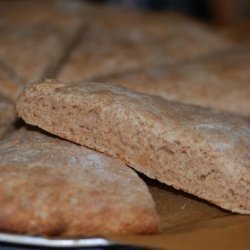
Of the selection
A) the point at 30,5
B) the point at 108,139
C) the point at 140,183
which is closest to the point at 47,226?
the point at 140,183

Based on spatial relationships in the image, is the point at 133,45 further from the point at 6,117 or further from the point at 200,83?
the point at 6,117

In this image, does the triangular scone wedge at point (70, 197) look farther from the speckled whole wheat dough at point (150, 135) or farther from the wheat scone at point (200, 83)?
the wheat scone at point (200, 83)

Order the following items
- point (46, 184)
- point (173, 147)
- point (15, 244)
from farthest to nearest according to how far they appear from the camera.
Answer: point (173, 147) → point (46, 184) → point (15, 244)

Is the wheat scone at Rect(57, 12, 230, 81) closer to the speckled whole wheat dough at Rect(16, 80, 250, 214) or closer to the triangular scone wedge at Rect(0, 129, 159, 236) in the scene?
the speckled whole wheat dough at Rect(16, 80, 250, 214)

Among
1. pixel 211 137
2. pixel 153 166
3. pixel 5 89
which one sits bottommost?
pixel 5 89

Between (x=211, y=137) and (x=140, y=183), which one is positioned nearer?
(x=140, y=183)

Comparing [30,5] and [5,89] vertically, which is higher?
[30,5]

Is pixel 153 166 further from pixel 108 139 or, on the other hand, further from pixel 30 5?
pixel 30 5

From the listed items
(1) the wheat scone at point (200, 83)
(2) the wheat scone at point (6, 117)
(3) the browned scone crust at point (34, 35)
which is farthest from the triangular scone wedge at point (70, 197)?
(3) the browned scone crust at point (34, 35)
